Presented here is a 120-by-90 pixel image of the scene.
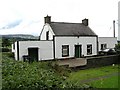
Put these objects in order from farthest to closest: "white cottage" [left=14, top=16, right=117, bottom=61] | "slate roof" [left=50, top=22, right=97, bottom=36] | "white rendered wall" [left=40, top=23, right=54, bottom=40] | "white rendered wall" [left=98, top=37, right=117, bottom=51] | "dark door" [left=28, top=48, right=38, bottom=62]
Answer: "white rendered wall" [left=98, top=37, right=117, bottom=51] < "slate roof" [left=50, top=22, right=97, bottom=36] < "white rendered wall" [left=40, top=23, right=54, bottom=40] < "dark door" [left=28, top=48, right=38, bottom=62] < "white cottage" [left=14, top=16, right=117, bottom=61]

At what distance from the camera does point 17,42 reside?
26.8 metres

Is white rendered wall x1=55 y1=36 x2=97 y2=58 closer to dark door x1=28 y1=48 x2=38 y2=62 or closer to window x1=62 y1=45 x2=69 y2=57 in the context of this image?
window x1=62 y1=45 x2=69 y2=57

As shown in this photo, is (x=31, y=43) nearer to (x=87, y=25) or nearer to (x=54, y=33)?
(x=54, y=33)

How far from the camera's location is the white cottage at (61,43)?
27969 mm

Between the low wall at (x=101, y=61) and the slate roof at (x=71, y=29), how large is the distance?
6.26 m

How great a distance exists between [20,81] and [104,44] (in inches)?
1222

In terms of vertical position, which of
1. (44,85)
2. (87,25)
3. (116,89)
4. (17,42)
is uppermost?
(87,25)

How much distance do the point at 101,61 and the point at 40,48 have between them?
825 cm

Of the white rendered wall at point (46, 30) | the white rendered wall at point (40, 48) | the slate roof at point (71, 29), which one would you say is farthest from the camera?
the slate roof at point (71, 29)

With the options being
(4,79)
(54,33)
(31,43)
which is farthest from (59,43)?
(4,79)

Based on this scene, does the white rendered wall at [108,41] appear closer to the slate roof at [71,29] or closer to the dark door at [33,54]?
the slate roof at [71,29]

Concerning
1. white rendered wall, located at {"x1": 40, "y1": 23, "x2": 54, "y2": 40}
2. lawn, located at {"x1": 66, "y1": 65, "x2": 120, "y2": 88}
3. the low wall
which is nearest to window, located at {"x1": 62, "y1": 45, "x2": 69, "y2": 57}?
white rendered wall, located at {"x1": 40, "y1": 23, "x2": 54, "y2": 40}

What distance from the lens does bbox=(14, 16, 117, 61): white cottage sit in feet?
91.8

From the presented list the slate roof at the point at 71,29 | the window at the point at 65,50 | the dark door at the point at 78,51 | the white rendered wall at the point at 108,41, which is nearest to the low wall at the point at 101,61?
the dark door at the point at 78,51
